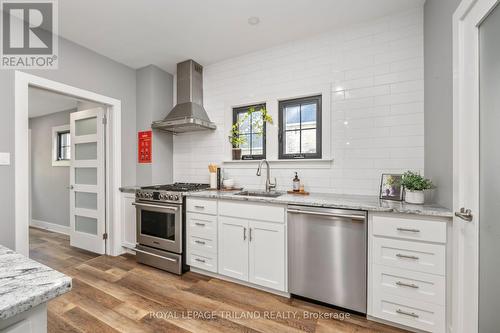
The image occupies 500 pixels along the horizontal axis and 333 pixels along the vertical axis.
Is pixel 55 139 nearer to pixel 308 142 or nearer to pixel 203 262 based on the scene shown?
pixel 203 262

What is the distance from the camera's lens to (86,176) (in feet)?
11.0

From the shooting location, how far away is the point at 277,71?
9.20 ft

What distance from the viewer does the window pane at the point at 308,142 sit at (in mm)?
2654

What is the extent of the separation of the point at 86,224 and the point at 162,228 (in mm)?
1549

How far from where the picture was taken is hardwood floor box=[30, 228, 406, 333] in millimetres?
1716

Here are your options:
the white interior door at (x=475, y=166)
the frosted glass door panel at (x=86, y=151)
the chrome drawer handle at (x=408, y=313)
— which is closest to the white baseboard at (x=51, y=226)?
the frosted glass door panel at (x=86, y=151)

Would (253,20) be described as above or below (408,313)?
above

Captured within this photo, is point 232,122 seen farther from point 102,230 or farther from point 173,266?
point 102,230

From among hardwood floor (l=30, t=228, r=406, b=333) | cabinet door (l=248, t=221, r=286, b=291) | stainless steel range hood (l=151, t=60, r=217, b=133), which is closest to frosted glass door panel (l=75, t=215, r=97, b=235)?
hardwood floor (l=30, t=228, r=406, b=333)

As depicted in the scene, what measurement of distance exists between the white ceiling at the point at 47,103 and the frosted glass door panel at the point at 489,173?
4.99 meters

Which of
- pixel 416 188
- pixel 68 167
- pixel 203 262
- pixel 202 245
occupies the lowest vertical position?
pixel 203 262

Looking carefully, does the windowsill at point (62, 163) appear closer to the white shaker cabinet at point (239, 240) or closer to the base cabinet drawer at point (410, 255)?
the white shaker cabinet at point (239, 240)

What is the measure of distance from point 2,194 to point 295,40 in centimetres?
342

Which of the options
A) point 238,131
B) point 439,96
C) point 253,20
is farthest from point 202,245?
point 439,96
